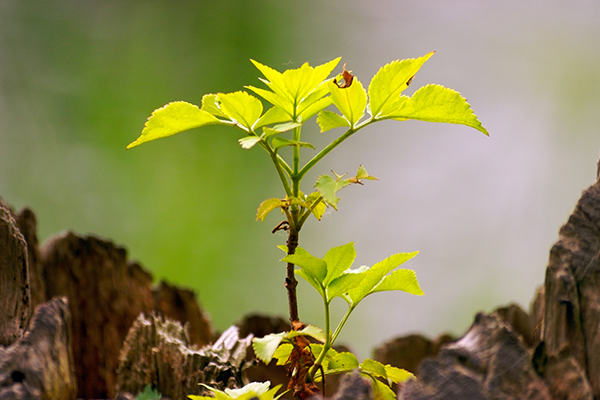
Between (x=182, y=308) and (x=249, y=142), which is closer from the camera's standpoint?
(x=249, y=142)

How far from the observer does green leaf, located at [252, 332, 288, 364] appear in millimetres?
327

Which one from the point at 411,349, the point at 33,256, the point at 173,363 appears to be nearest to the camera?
the point at 173,363

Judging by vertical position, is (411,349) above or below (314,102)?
below

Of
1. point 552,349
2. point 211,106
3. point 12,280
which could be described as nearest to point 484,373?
point 552,349

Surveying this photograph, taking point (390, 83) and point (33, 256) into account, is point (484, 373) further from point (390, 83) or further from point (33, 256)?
point (33, 256)

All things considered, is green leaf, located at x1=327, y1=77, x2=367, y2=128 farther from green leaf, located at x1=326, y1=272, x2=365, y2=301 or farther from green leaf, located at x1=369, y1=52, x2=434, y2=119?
green leaf, located at x1=326, y1=272, x2=365, y2=301

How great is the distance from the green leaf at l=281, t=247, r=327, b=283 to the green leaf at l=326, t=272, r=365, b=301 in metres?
0.01

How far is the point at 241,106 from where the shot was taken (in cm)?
38

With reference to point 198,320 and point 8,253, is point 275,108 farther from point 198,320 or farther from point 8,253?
point 198,320

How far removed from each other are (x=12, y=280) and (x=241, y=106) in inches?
9.7

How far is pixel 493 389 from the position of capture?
10.7 inches

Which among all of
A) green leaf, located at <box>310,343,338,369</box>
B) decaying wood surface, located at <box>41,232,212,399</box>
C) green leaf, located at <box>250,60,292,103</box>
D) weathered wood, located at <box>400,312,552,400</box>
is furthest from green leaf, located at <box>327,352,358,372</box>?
decaying wood surface, located at <box>41,232,212,399</box>

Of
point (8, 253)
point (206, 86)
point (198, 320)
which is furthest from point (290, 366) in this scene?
point (206, 86)

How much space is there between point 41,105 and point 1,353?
4.93 feet
